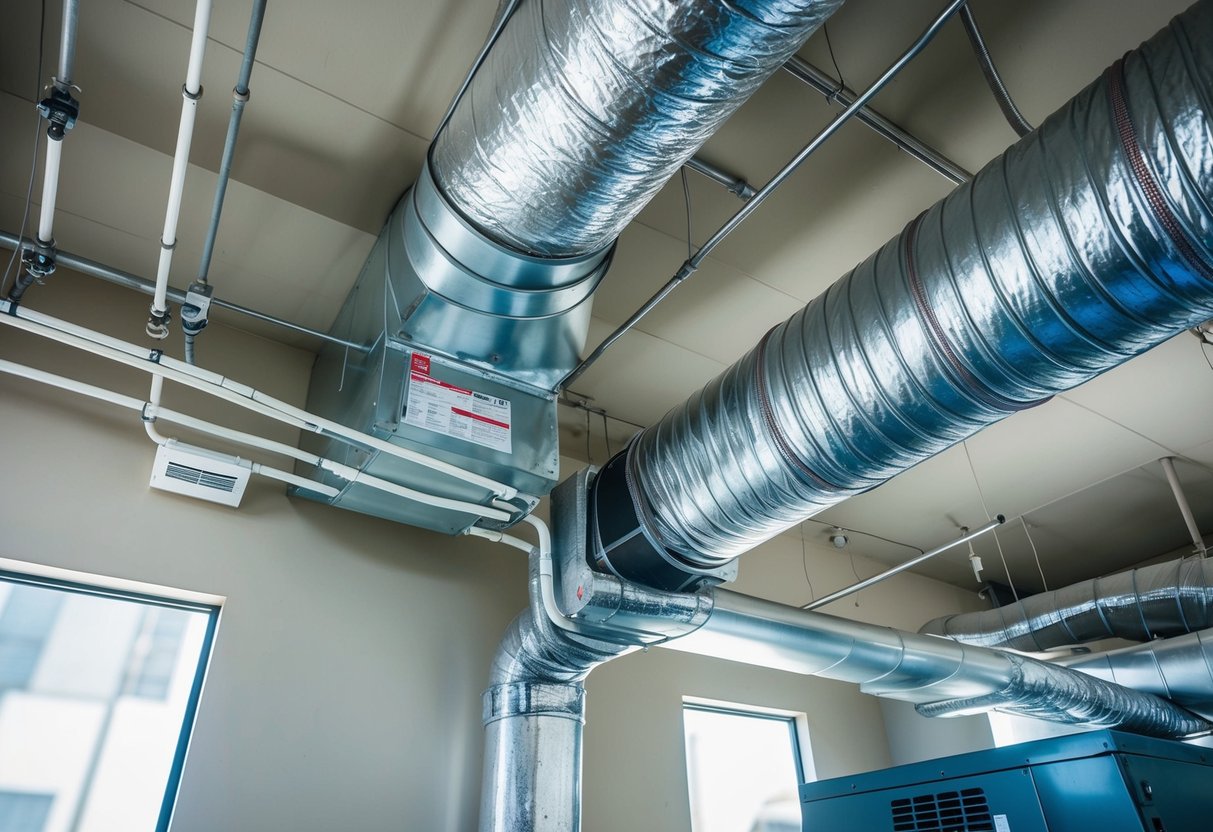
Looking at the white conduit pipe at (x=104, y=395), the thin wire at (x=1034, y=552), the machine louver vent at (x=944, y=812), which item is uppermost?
the thin wire at (x=1034, y=552)

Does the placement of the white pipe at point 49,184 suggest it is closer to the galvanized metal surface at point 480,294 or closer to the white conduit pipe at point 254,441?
the white conduit pipe at point 254,441

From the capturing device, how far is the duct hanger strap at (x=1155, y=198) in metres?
1.18

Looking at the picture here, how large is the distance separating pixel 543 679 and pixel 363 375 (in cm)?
107

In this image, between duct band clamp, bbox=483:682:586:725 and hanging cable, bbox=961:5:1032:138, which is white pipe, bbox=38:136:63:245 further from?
hanging cable, bbox=961:5:1032:138

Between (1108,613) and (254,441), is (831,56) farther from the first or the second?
(1108,613)

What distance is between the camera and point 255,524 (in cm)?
254

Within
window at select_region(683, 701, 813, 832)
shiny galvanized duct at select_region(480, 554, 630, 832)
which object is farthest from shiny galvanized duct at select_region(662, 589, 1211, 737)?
A: window at select_region(683, 701, 813, 832)

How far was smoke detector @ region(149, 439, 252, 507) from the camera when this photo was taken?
232 centimetres

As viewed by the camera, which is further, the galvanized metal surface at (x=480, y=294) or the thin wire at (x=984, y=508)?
the thin wire at (x=984, y=508)

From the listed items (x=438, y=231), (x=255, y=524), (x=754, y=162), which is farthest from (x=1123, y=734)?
(x=255, y=524)

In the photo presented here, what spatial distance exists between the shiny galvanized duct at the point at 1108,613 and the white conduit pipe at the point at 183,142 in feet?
12.3

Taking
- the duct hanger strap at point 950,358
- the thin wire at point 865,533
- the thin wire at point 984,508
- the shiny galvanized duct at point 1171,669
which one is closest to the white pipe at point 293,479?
the duct hanger strap at point 950,358

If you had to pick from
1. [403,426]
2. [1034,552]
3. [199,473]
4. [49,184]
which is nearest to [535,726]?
[403,426]

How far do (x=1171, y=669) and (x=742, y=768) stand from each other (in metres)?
1.80
